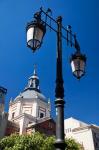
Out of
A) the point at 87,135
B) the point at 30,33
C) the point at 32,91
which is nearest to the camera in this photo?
the point at 30,33

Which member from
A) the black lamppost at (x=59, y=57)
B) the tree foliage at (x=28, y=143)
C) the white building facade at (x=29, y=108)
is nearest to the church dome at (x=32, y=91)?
the white building facade at (x=29, y=108)

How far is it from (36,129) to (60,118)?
38.3 meters

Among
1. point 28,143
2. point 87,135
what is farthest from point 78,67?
point 87,135

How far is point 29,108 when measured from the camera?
49656 mm

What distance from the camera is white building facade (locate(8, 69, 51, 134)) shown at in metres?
46.1

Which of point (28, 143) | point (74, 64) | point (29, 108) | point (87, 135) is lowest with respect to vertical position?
point (28, 143)

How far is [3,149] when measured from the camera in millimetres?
30031

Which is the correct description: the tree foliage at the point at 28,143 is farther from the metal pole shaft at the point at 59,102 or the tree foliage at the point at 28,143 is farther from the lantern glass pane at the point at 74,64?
the metal pole shaft at the point at 59,102

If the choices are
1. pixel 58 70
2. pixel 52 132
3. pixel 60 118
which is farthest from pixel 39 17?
pixel 52 132

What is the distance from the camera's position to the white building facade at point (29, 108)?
46.1 m

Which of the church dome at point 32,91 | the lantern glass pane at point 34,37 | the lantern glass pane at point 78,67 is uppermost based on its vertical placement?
the church dome at point 32,91

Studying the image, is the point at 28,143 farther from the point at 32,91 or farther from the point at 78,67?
the point at 32,91

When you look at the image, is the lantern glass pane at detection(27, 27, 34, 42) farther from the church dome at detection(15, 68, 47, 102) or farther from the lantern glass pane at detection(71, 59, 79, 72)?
the church dome at detection(15, 68, 47, 102)

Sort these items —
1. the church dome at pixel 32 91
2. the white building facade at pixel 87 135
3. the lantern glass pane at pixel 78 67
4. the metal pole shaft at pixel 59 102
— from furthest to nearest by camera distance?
the church dome at pixel 32 91 < the white building facade at pixel 87 135 < the lantern glass pane at pixel 78 67 < the metal pole shaft at pixel 59 102
